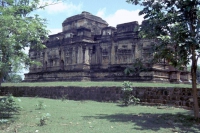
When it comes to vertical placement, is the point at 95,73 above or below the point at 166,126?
above

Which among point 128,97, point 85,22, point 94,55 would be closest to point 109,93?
point 128,97

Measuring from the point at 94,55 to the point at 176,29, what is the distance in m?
21.2

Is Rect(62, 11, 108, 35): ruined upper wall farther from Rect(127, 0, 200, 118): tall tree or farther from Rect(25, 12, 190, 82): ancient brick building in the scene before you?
Rect(127, 0, 200, 118): tall tree

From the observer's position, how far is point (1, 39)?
26.4 ft

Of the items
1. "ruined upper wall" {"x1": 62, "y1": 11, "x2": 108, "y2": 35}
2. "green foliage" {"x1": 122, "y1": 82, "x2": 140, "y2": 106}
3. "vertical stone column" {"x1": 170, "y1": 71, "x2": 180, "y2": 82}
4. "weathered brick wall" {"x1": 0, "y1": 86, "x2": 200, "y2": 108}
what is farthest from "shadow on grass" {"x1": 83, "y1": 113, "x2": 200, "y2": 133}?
"ruined upper wall" {"x1": 62, "y1": 11, "x2": 108, "y2": 35}

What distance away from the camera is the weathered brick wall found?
12198 millimetres

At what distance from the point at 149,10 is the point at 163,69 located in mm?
14829

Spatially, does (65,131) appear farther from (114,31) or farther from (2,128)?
(114,31)

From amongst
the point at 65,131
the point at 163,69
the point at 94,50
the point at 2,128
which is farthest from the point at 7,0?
the point at 94,50

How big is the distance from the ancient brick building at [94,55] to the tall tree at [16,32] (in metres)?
11.7

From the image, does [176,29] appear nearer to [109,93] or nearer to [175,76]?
[109,93]

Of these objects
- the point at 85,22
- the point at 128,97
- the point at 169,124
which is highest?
the point at 85,22

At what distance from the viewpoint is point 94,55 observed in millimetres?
28750

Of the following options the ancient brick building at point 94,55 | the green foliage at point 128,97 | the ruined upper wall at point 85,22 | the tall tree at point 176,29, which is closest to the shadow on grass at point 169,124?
the tall tree at point 176,29
